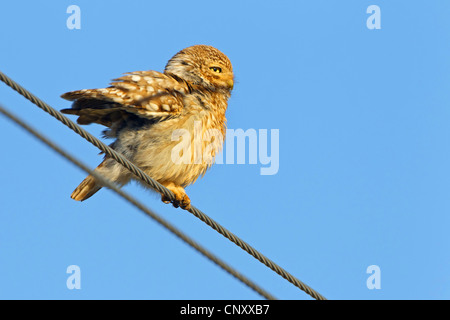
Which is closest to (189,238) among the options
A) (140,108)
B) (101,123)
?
(140,108)

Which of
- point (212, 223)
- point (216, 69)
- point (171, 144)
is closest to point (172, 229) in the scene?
point (212, 223)

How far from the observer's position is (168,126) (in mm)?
6488

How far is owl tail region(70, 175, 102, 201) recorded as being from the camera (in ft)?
23.4

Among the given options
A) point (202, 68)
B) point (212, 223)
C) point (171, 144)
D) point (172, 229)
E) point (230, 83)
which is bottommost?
point (172, 229)

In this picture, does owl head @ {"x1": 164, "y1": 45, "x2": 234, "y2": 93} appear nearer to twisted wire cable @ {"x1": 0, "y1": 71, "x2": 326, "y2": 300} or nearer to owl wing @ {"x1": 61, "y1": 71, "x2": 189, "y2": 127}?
owl wing @ {"x1": 61, "y1": 71, "x2": 189, "y2": 127}

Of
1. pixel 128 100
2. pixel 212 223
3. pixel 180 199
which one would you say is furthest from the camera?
pixel 180 199

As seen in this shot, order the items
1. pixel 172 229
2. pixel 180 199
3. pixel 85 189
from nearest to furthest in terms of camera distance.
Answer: pixel 172 229, pixel 180 199, pixel 85 189

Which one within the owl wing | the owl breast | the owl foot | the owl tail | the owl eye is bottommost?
the owl foot

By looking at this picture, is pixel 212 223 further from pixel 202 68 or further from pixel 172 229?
pixel 202 68

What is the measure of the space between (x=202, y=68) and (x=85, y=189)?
192 cm

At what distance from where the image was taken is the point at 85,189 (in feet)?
23.6

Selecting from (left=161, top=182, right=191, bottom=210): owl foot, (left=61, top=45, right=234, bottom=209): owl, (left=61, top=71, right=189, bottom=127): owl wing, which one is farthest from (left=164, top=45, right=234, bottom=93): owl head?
(left=161, top=182, right=191, bottom=210): owl foot
